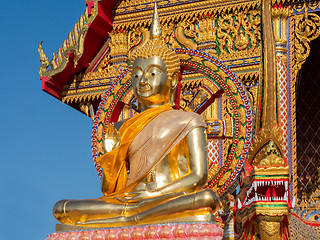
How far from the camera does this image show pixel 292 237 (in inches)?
228

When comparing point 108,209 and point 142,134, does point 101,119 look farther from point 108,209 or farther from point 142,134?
point 108,209

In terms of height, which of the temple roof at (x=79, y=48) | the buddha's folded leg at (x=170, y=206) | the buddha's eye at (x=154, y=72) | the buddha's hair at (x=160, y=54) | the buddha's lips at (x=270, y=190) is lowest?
the buddha's folded leg at (x=170, y=206)

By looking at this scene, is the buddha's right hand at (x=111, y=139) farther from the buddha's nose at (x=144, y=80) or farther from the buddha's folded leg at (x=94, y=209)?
the buddha's folded leg at (x=94, y=209)

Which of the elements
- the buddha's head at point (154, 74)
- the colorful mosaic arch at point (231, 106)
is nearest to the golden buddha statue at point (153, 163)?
the buddha's head at point (154, 74)

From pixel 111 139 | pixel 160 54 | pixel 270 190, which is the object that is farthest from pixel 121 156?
pixel 270 190

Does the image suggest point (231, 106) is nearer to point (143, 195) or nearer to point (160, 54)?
point (160, 54)

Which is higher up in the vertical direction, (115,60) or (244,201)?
(115,60)

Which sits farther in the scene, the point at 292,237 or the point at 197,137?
the point at 292,237

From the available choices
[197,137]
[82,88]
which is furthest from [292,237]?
[82,88]

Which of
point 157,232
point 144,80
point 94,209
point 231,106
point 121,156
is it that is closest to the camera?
point 157,232

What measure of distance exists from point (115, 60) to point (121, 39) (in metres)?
0.24

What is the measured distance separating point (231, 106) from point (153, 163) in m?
1.49

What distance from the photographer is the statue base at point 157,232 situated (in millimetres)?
4324

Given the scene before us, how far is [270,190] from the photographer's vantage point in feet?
17.2
